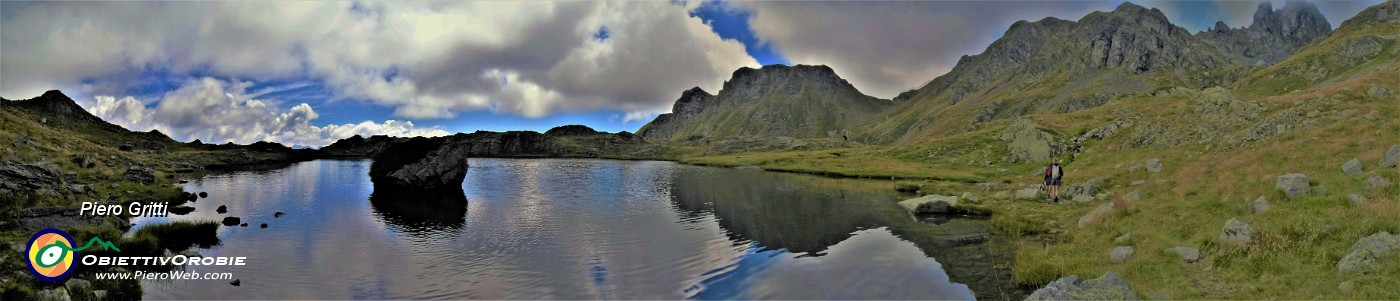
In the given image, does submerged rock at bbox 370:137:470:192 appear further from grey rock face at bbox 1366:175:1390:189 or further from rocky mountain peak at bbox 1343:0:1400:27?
rocky mountain peak at bbox 1343:0:1400:27

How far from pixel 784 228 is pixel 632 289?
18.8 metres

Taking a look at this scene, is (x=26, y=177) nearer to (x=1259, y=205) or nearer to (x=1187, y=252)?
(x=1187, y=252)

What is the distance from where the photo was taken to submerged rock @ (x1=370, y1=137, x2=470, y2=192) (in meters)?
70.6

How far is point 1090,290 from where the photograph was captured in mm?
16234

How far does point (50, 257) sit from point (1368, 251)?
45.0m

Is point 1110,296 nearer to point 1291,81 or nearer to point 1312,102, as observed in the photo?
point 1312,102

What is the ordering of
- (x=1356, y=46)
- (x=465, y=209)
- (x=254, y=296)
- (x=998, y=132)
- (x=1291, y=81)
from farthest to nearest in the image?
(x=1356, y=46) → (x=1291, y=81) → (x=998, y=132) → (x=465, y=209) → (x=254, y=296)

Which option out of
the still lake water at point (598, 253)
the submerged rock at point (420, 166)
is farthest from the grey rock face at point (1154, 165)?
the submerged rock at point (420, 166)

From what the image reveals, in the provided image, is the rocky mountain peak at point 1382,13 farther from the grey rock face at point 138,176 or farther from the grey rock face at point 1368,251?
the grey rock face at point 138,176

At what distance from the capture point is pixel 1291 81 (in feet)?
450

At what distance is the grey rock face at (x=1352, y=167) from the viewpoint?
22109 mm

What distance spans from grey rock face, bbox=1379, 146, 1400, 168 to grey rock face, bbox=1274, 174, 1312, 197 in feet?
8.22

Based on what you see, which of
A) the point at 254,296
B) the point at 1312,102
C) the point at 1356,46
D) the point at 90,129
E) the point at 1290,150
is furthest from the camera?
the point at 90,129

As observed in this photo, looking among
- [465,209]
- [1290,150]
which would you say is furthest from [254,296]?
[1290,150]
